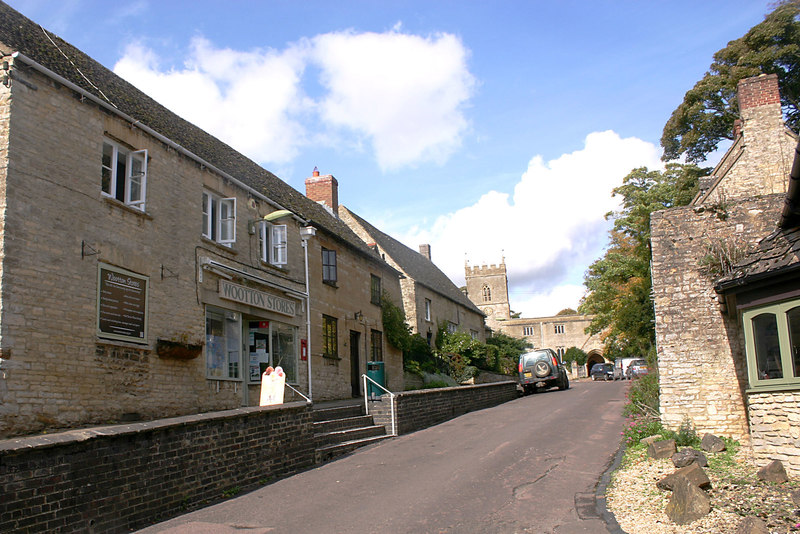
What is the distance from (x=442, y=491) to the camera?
352 inches

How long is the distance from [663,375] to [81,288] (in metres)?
10.8

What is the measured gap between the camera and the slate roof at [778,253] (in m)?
9.02

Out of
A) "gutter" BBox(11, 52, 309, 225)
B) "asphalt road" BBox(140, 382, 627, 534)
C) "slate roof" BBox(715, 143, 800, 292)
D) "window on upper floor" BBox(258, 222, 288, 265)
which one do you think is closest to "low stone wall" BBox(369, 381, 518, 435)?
"asphalt road" BBox(140, 382, 627, 534)

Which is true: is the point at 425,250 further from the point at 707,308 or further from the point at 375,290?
the point at 707,308

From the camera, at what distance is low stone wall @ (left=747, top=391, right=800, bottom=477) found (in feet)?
28.2

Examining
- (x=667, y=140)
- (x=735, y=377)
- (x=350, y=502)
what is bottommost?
(x=350, y=502)

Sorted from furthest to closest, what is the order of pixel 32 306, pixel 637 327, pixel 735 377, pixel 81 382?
pixel 637 327, pixel 735 377, pixel 81 382, pixel 32 306

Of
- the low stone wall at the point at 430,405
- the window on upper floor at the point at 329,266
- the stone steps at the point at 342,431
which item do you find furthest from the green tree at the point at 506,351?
the stone steps at the point at 342,431

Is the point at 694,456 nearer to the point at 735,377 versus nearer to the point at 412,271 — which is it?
the point at 735,377

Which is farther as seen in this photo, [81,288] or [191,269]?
[191,269]

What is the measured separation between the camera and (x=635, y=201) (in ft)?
108

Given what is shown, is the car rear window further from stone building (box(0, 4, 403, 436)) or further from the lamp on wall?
the lamp on wall

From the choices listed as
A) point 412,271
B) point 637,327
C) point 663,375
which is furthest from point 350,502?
point 412,271

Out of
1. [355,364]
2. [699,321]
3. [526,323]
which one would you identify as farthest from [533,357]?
[526,323]
